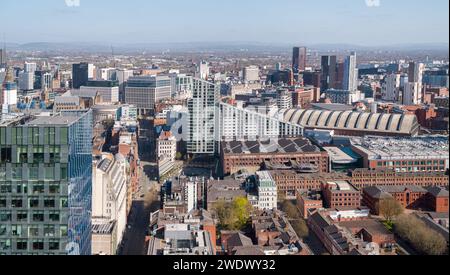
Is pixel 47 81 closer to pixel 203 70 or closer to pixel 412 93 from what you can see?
pixel 203 70

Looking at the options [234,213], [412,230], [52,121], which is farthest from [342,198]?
[52,121]

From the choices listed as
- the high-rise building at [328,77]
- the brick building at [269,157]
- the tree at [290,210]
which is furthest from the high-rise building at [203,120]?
the high-rise building at [328,77]

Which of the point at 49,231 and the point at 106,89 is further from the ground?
the point at 106,89

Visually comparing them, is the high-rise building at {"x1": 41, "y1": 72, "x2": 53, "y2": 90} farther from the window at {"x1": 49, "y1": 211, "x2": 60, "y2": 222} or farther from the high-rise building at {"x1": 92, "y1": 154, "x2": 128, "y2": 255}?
the window at {"x1": 49, "y1": 211, "x2": 60, "y2": 222}

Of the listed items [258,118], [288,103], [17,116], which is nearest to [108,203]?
[17,116]

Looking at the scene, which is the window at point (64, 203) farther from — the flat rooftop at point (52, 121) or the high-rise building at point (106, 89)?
the high-rise building at point (106, 89)
